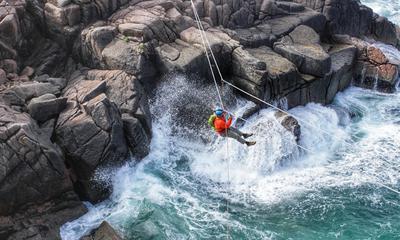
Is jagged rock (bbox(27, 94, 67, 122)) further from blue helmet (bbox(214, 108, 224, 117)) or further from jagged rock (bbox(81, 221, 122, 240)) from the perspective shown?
blue helmet (bbox(214, 108, 224, 117))

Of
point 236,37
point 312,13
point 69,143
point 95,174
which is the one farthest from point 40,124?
point 312,13

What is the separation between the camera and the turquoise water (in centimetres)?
1527

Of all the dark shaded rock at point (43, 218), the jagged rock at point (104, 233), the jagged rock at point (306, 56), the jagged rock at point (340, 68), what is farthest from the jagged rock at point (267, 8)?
the jagged rock at point (104, 233)

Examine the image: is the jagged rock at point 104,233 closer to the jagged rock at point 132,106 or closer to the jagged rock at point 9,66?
the jagged rock at point 132,106

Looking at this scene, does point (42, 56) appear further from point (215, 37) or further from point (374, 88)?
point (374, 88)

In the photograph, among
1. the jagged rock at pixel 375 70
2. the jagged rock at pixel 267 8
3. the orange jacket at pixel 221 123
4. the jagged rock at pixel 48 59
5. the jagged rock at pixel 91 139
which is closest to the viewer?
the orange jacket at pixel 221 123

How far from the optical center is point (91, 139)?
51.6 feet

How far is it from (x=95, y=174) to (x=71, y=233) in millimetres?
2260

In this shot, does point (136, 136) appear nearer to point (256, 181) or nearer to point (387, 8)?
point (256, 181)

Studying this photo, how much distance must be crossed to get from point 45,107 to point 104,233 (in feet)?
17.1

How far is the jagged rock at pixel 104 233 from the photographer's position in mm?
14302

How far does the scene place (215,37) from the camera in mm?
20750

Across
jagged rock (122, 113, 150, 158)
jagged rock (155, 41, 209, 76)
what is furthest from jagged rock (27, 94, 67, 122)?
jagged rock (155, 41, 209, 76)

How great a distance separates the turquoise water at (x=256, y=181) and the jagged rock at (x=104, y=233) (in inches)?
16.4
